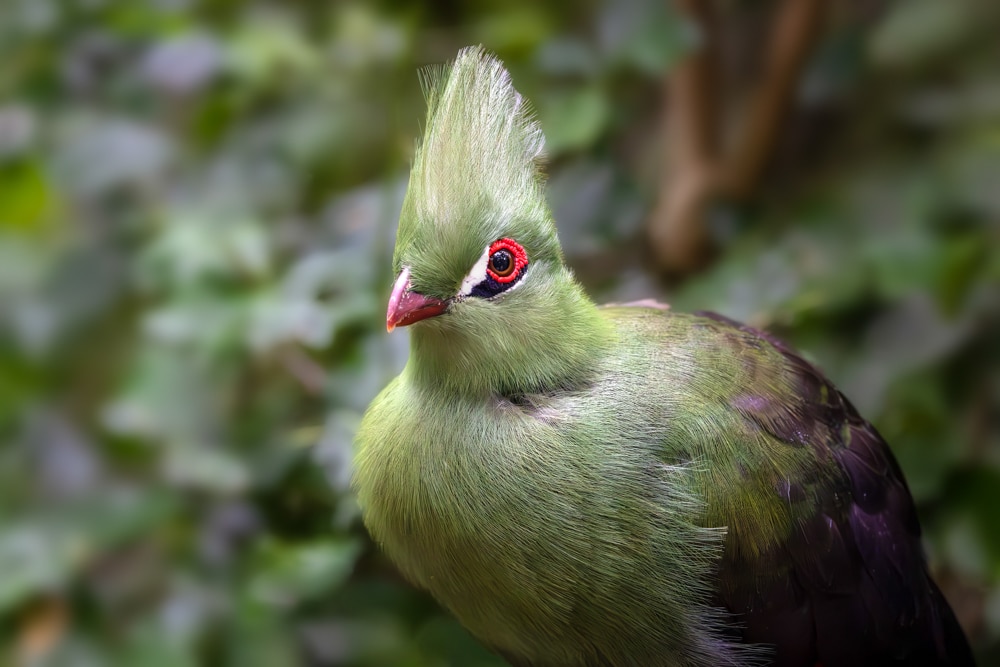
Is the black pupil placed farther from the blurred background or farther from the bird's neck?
the blurred background

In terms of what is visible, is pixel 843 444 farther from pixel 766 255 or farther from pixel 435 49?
pixel 435 49

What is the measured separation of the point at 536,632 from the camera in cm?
112

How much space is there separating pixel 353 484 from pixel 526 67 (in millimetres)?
1086

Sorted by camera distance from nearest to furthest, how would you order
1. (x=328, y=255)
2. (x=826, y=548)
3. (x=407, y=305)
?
(x=407, y=305) < (x=826, y=548) < (x=328, y=255)

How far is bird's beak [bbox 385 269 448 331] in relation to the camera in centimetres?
105

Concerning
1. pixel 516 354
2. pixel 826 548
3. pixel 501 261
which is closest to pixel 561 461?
pixel 516 354

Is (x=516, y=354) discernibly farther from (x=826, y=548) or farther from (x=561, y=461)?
(x=826, y=548)

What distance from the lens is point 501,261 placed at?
1.11 m

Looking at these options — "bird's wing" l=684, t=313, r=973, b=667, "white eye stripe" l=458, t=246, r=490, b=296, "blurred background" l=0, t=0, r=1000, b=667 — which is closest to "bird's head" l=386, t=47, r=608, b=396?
"white eye stripe" l=458, t=246, r=490, b=296

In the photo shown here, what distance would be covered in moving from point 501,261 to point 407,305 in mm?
125

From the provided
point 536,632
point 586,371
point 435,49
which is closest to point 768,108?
point 435,49

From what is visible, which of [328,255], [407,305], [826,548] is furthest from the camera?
[328,255]

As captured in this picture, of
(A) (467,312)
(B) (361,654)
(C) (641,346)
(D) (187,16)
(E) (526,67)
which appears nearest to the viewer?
(A) (467,312)

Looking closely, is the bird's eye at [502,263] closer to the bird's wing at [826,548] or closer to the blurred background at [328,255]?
the bird's wing at [826,548]
